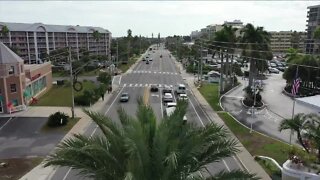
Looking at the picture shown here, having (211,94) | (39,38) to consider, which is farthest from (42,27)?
(211,94)

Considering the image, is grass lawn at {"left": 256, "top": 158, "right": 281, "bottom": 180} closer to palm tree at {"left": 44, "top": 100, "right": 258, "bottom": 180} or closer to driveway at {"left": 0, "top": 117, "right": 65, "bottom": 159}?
palm tree at {"left": 44, "top": 100, "right": 258, "bottom": 180}

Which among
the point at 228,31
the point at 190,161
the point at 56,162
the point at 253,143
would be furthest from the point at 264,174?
the point at 228,31

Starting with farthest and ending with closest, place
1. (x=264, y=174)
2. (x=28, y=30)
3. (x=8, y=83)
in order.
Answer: (x=28, y=30), (x=8, y=83), (x=264, y=174)

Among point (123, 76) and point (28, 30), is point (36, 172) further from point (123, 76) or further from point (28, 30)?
point (28, 30)

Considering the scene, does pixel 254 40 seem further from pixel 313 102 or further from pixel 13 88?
pixel 13 88

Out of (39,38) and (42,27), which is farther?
(42,27)

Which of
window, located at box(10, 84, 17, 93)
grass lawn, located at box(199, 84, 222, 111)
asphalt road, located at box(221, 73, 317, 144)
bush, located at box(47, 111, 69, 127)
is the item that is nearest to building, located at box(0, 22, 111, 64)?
grass lawn, located at box(199, 84, 222, 111)

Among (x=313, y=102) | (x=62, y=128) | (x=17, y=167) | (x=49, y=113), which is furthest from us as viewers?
(x=49, y=113)
